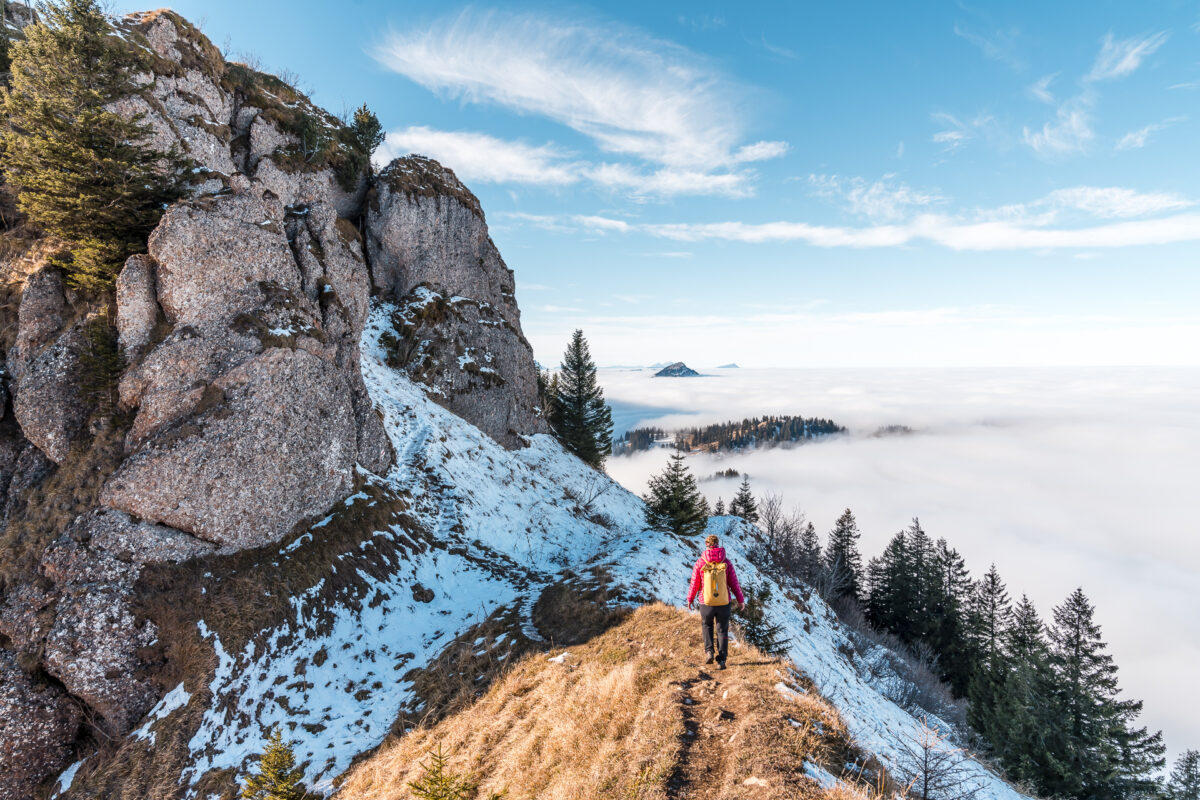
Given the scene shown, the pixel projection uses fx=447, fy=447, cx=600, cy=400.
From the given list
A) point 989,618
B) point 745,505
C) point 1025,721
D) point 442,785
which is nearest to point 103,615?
point 442,785

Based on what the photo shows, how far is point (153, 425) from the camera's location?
48.8 feet

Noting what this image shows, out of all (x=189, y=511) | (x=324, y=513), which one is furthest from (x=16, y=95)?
(x=324, y=513)

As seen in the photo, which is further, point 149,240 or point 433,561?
point 433,561

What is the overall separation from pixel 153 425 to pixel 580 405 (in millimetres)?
39238

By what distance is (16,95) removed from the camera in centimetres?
1580

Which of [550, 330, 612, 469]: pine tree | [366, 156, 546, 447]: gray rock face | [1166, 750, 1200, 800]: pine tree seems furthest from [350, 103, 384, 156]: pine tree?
[1166, 750, 1200, 800]: pine tree

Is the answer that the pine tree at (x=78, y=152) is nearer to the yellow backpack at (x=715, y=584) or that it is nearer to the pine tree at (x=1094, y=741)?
the yellow backpack at (x=715, y=584)

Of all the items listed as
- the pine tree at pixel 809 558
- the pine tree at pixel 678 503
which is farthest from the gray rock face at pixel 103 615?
the pine tree at pixel 809 558

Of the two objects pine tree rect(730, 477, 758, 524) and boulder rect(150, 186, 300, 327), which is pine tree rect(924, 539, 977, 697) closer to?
pine tree rect(730, 477, 758, 524)

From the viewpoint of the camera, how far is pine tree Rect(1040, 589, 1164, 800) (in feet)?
75.6

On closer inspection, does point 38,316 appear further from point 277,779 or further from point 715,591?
point 715,591

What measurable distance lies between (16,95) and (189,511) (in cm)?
1625

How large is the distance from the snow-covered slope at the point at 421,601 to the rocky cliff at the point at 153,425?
79.0 inches

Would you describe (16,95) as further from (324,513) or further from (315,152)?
(315,152)
